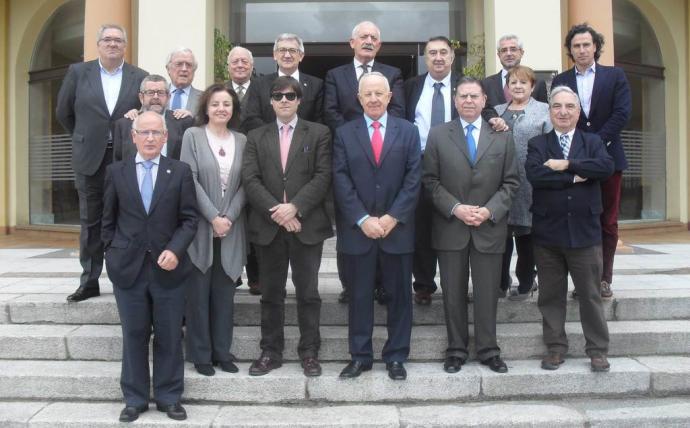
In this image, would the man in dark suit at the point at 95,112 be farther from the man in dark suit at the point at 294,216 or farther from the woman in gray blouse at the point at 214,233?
the man in dark suit at the point at 294,216

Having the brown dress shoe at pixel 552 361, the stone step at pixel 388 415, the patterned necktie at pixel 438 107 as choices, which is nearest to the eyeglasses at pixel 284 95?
the patterned necktie at pixel 438 107

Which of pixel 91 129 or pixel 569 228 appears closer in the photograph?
pixel 569 228

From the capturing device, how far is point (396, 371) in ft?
13.0

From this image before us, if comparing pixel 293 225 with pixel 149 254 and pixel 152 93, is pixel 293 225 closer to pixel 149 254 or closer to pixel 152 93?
pixel 149 254

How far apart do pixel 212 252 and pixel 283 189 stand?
0.62 meters

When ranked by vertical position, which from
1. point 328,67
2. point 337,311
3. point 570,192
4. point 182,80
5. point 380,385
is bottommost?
point 380,385

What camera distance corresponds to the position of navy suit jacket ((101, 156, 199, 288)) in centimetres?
353

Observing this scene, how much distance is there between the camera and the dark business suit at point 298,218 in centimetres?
396

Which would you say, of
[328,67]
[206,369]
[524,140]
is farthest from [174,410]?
[328,67]

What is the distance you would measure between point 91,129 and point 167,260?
5.49 ft

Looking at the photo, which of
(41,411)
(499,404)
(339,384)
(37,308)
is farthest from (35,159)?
(499,404)

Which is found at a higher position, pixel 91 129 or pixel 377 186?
pixel 91 129

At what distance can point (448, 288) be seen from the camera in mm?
4078

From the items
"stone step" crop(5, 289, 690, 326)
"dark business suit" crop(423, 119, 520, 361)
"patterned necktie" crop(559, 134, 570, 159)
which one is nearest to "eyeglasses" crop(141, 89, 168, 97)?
"stone step" crop(5, 289, 690, 326)
